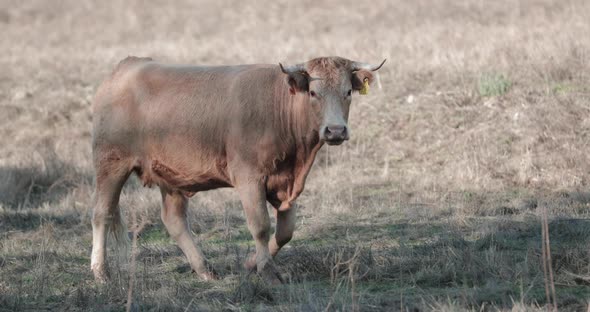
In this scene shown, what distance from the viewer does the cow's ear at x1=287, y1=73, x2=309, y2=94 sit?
328 inches

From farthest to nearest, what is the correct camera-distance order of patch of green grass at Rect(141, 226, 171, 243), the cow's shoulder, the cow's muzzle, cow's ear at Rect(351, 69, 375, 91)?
patch of green grass at Rect(141, 226, 171, 243)
the cow's shoulder
cow's ear at Rect(351, 69, 375, 91)
the cow's muzzle

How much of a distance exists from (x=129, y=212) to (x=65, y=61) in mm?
10039

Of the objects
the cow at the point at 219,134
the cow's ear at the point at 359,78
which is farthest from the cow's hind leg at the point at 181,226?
the cow's ear at the point at 359,78

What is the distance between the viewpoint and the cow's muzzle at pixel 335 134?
311 inches

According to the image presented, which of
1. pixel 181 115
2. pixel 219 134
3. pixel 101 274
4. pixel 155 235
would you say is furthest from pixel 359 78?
pixel 155 235

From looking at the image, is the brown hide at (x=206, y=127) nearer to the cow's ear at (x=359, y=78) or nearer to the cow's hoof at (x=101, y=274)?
the cow's ear at (x=359, y=78)

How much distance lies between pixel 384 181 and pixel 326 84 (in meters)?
4.81

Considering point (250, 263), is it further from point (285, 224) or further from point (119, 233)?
point (119, 233)

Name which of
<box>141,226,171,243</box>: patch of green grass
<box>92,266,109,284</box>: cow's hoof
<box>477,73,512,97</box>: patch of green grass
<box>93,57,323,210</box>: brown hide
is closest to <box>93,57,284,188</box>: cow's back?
<box>93,57,323,210</box>: brown hide

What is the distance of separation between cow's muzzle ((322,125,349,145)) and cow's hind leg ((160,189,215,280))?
1.78 meters

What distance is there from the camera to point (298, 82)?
27.4 feet

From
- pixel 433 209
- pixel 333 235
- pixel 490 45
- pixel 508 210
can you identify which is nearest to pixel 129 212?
pixel 333 235

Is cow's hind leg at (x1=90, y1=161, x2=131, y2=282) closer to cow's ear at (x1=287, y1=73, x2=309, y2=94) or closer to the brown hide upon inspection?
the brown hide

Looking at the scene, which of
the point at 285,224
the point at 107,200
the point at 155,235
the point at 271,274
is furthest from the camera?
the point at 155,235
